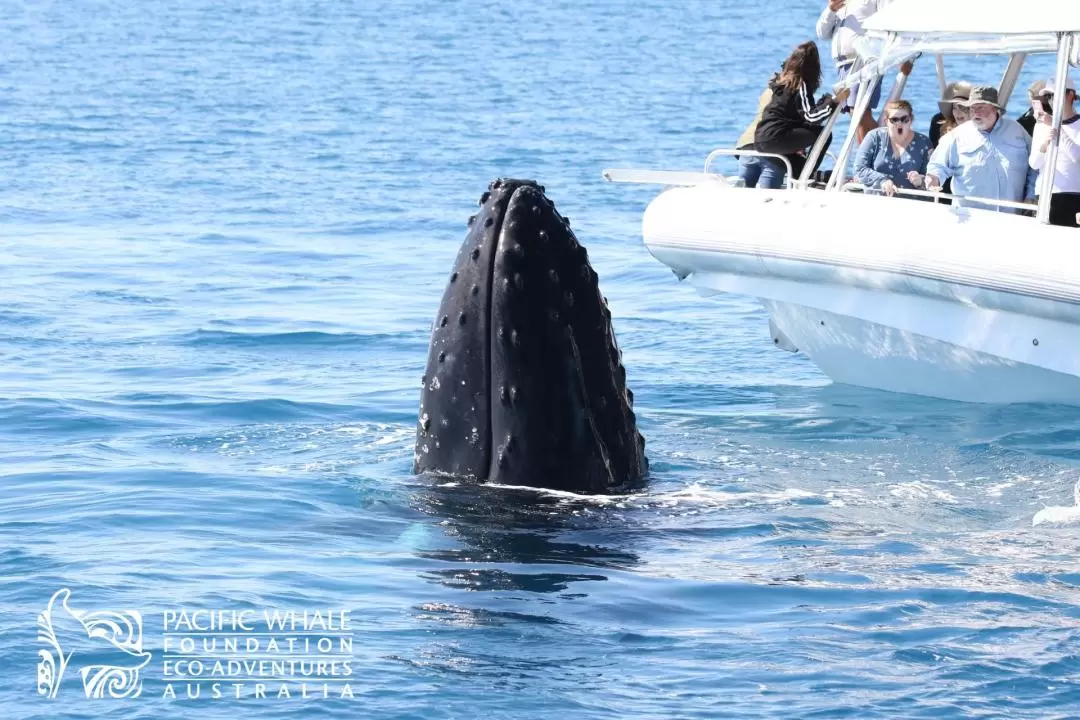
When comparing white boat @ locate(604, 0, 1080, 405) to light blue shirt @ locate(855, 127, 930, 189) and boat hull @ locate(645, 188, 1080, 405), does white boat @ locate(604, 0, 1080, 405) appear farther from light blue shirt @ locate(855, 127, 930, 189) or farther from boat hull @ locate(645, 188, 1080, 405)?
light blue shirt @ locate(855, 127, 930, 189)

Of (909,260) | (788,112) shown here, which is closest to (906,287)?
(909,260)

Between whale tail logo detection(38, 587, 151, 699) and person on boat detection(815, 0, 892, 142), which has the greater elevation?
person on boat detection(815, 0, 892, 142)

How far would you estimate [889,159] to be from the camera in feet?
45.7

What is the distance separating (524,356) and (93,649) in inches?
90.5

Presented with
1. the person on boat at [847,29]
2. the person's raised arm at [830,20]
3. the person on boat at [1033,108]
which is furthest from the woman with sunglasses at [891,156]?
the person's raised arm at [830,20]

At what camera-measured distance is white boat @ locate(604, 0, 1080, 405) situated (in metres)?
12.4

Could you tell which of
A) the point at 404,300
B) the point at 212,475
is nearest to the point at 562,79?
the point at 404,300

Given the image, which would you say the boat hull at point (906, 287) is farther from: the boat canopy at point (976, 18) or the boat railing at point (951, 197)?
the boat canopy at point (976, 18)

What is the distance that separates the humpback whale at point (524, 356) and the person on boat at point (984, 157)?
5231mm

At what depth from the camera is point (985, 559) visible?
9.03 metres

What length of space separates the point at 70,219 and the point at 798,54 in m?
12.2

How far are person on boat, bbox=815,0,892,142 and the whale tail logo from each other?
28.7ft

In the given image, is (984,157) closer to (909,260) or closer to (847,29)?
(909,260)

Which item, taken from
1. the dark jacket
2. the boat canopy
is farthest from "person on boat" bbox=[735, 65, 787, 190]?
the boat canopy
